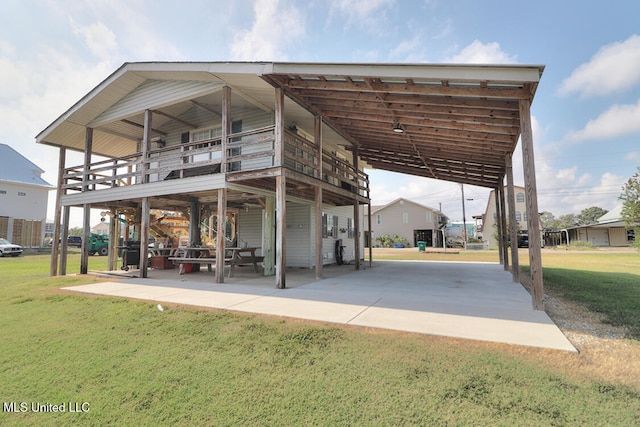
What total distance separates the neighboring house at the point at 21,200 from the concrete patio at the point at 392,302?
2794cm

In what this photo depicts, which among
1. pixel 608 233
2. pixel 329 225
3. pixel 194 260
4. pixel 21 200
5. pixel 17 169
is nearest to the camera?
pixel 194 260

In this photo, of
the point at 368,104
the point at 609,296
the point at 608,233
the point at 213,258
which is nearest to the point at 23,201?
the point at 213,258

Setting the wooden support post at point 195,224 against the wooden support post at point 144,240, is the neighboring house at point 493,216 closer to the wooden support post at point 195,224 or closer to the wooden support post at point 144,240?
the wooden support post at point 195,224

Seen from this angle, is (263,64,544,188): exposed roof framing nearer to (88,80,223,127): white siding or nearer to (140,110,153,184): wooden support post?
(88,80,223,127): white siding

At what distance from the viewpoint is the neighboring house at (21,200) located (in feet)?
87.5

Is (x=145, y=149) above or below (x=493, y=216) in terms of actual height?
above

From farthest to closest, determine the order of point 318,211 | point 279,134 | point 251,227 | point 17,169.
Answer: point 17,169, point 251,227, point 318,211, point 279,134

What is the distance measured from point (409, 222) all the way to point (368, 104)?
117ft

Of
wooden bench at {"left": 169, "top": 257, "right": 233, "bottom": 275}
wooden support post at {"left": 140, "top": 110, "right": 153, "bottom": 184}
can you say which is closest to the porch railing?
wooden support post at {"left": 140, "top": 110, "right": 153, "bottom": 184}

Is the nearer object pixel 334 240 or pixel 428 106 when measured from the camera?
pixel 428 106

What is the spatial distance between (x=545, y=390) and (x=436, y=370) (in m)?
0.85

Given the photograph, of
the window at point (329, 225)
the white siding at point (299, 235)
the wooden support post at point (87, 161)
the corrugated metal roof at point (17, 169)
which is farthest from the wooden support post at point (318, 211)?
the corrugated metal roof at point (17, 169)

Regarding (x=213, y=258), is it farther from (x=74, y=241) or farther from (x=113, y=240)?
(x=74, y=241)

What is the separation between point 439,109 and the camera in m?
7.35
